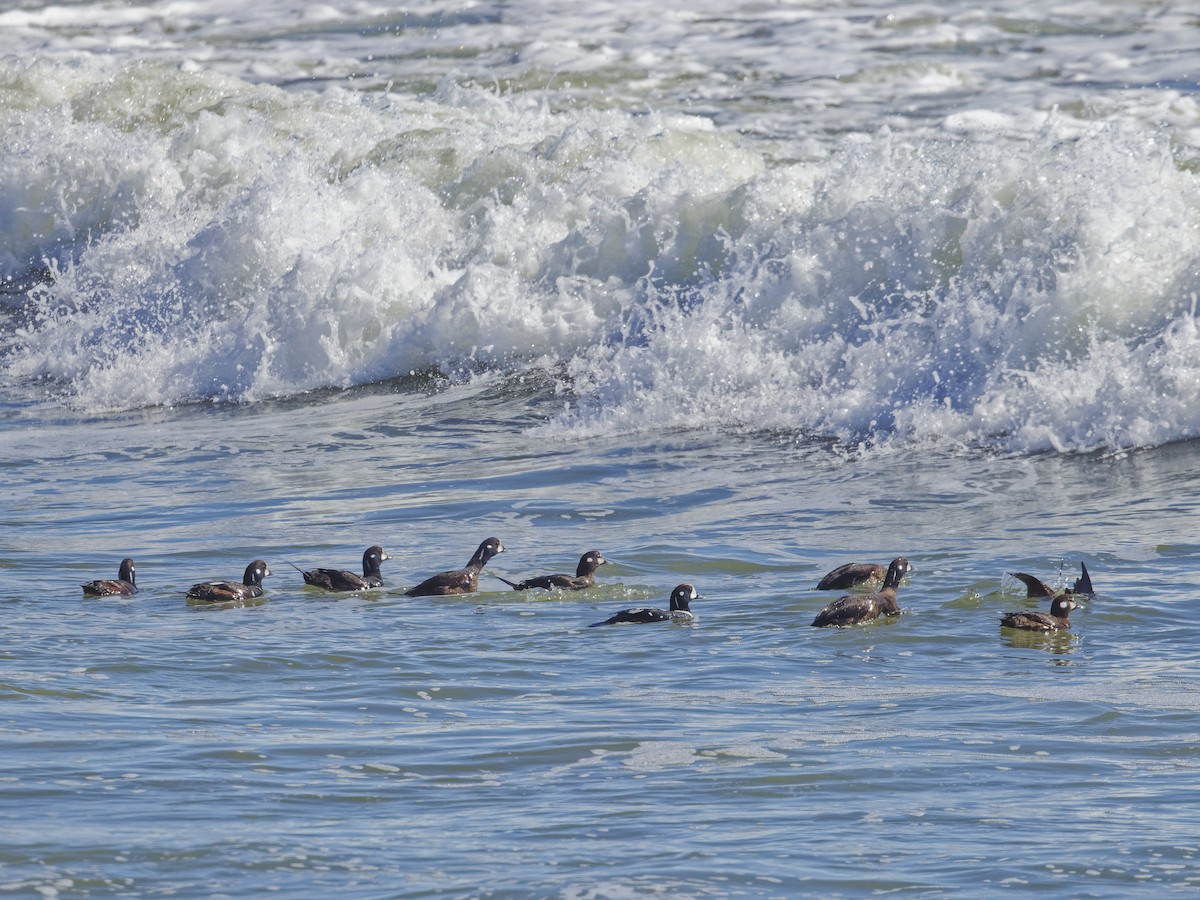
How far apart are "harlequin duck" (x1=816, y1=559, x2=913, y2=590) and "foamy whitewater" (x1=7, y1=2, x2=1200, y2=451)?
12.7ft

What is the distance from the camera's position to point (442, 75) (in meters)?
29.6

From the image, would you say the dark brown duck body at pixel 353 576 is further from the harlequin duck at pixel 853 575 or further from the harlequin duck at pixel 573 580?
the harlequin duck at pixel 853 575

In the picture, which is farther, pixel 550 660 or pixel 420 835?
pixel 550 660

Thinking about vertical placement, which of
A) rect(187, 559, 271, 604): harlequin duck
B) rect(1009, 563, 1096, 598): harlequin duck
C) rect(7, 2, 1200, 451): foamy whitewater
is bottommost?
rect(1009, 563, 1096, 598): harlequin duck

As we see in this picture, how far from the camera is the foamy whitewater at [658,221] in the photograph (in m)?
14.4

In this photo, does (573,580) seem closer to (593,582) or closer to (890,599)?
(593,582)

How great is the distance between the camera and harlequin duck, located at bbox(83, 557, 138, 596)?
10062mm

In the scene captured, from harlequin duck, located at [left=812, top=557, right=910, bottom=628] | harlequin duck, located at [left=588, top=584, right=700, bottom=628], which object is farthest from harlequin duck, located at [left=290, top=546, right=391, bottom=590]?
harlequin duck, located at [left=812, top=557, right=910, bottom=628]

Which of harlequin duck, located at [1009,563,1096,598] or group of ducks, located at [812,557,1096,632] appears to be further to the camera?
harlequin duck, located at [1009,563,1096,598]

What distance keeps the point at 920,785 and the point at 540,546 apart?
5242mm

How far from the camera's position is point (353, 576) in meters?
10.3

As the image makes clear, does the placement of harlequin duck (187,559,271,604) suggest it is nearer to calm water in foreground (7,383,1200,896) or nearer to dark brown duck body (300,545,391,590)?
calm water in foreground (7,383,1200,896)

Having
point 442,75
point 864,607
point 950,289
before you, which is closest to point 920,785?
point 864,607

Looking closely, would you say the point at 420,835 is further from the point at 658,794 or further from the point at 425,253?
the point at 425,253
